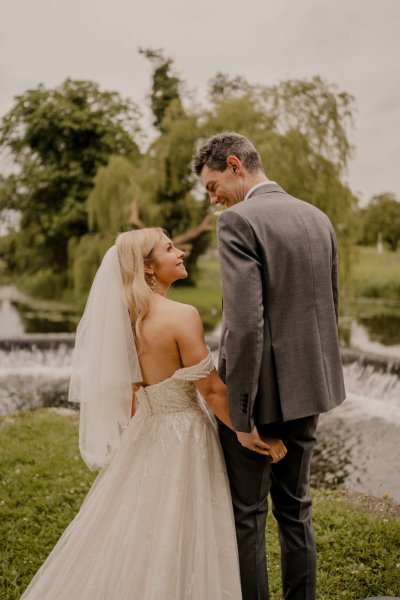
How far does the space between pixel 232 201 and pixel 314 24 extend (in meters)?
13.2

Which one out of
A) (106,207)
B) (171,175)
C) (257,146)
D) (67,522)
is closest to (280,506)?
(67,522)

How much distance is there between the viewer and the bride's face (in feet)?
7.69

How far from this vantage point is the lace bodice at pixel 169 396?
2.32 m

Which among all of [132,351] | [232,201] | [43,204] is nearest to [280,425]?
[132,351]

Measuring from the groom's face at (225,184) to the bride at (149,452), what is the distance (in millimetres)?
294

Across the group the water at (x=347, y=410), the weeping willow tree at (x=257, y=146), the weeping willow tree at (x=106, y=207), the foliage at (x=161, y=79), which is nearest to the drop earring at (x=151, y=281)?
the water at (x=347, y=410)

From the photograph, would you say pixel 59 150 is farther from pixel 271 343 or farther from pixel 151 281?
pixel 271 343

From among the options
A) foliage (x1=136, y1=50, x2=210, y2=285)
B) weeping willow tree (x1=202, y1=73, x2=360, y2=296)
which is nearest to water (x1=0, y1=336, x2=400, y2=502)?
weeping willow tree (x1=202, y1=73, x2=360, y2=296)

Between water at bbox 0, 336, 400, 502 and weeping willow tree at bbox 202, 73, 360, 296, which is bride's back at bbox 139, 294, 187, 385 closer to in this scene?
water at bbox 0, 336, 400, 502

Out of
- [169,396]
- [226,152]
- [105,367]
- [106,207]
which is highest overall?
[106,207]

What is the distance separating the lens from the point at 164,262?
235 centimetres

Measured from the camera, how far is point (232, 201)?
90.5 inches

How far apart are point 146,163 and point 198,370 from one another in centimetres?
1171

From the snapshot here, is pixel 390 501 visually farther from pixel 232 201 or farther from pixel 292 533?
pixel 232 201
